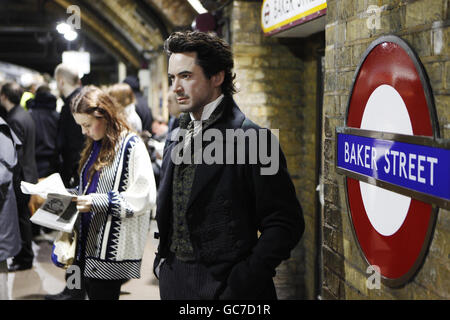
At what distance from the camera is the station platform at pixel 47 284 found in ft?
14.7

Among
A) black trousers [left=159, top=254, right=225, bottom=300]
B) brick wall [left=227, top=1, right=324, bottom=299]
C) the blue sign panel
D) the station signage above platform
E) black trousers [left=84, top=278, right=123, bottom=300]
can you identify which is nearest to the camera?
the blue sign panel

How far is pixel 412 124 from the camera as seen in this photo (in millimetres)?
1582

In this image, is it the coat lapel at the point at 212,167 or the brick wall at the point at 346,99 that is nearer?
the brick wall at the point at 346,99

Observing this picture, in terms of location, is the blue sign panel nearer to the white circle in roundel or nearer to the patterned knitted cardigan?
the white circle in roundel

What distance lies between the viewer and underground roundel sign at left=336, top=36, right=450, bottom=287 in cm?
149

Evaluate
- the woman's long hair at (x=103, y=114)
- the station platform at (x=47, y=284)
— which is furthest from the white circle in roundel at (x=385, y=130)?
the station platform at (x=47, y=284)

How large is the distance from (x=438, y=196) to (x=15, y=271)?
15.1 feet

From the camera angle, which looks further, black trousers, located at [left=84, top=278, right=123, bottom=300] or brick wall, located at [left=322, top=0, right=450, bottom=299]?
black trousers, located at [left=84, top=278, right=123, bottom=300]

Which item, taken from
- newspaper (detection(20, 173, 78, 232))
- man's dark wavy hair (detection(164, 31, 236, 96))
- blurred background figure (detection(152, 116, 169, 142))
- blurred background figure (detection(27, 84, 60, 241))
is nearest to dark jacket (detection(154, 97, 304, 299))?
man's dark wavy hair (detection(164, 31, 236, 96))

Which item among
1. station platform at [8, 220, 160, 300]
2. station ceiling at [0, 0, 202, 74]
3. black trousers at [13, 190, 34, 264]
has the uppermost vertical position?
station ceiling at [0, 0, 202, 74]

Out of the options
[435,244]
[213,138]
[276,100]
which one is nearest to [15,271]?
[276,100]

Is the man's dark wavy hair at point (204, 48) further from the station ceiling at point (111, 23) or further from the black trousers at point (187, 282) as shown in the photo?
the station ceiling at point (111, 23)

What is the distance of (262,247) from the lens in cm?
171

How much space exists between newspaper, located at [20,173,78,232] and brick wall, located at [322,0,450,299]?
126 cm
